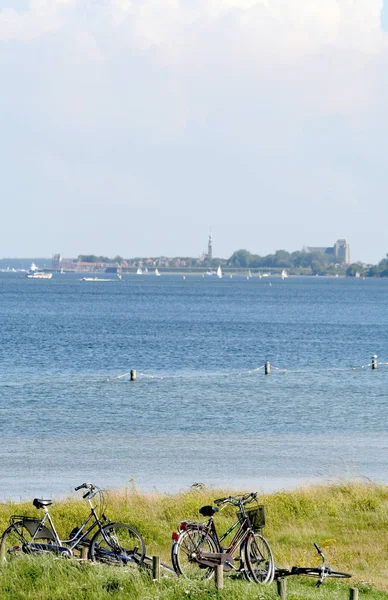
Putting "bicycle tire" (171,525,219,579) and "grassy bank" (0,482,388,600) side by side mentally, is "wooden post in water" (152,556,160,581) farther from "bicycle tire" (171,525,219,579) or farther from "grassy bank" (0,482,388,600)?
"bicycle tire" (171,525,219,579)

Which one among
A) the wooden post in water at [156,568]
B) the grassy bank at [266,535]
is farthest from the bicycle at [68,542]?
the wooden post in water at [156,568]

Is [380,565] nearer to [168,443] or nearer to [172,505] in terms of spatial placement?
[172,505]

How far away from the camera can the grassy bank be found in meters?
14.9

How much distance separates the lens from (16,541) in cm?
1688

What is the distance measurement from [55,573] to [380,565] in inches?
301

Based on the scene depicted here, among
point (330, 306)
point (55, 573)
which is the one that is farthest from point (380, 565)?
point (330, 306)

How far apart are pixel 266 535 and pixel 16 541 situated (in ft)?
24.9

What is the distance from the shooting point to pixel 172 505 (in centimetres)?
2483

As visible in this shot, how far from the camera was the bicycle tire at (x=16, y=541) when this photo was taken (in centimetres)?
1591

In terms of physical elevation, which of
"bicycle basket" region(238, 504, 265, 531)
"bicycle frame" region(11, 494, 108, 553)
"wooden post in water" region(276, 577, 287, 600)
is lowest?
"wooden post in water" region(276, 577, 287, 600)

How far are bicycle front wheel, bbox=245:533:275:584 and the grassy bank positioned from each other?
1.74 ft

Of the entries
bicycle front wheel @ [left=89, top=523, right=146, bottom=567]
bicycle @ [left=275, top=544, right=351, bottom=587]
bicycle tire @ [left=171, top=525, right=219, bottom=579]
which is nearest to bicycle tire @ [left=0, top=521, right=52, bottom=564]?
bicycle front wheel @ [left=89, top=523, right=146, bottom=567]

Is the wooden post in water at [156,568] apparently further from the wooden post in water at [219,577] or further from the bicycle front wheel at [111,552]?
the bicycle front wheel at [111,552]

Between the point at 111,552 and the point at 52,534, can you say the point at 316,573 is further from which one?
the point at 52,534
